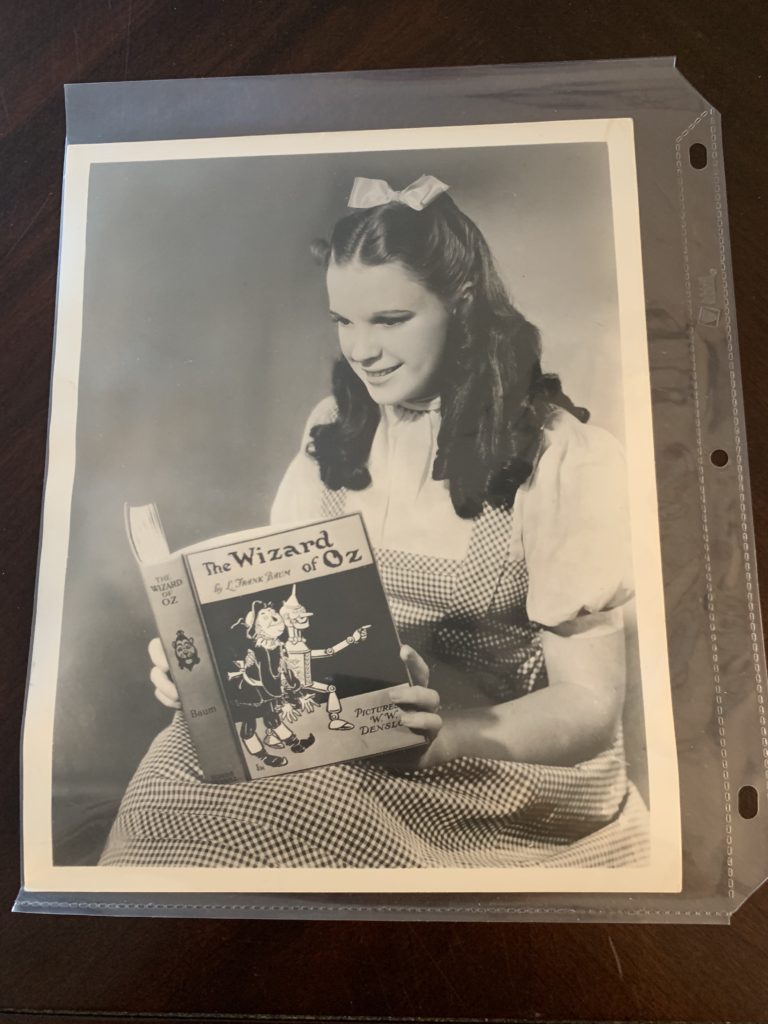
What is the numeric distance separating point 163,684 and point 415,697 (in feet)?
0.51

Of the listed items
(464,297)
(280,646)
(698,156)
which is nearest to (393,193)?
(464,297)

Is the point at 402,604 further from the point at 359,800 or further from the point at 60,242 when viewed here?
the point at 60,242

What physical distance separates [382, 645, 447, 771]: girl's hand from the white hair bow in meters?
0.29

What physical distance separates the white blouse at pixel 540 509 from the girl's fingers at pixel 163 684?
0.39 feet

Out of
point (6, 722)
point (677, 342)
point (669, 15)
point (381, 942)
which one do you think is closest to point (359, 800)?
point (381, 942)

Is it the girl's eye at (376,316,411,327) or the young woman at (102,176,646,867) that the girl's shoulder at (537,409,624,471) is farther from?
the girl's eye at (376,316,411,327)

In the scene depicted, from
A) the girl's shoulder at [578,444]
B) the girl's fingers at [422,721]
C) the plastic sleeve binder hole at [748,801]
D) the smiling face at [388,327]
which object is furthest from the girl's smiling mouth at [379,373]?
the plastic sleeve binder hole at [748,801]

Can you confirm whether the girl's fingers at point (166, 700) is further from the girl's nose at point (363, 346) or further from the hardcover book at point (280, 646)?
the girl's nose at point (363, 346)

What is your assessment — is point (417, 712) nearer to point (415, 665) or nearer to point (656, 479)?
point (415, 665)

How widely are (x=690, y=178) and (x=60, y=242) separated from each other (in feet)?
1.41

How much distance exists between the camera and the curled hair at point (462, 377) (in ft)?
1.49

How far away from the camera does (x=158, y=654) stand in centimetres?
45

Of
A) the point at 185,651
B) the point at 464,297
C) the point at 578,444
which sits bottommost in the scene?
the point at 185,651

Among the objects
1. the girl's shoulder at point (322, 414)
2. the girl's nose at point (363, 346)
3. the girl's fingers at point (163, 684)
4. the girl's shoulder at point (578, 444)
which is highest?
the girl's nose at point (363, 346)
